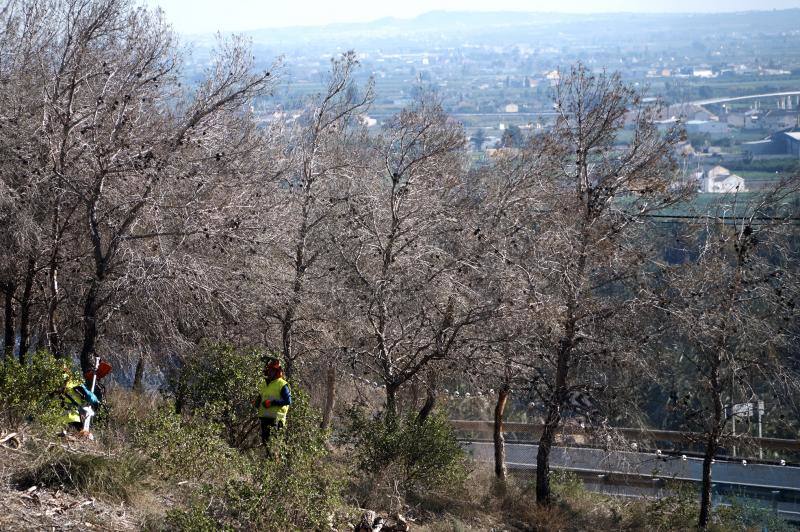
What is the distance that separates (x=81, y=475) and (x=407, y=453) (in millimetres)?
5245

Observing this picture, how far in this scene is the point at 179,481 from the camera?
9914 millimetres

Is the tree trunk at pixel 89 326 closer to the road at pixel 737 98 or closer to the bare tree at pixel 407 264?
the bare tree at pixel 407 264

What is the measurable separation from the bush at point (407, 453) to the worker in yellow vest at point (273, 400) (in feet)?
7.71

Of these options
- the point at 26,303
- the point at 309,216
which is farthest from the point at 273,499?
the point at 309,216

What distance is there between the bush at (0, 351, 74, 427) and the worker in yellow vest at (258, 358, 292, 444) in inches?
87.1

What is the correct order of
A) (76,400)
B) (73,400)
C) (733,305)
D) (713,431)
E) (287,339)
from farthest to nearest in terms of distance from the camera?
(287,339) < (713,431) < (733,305) < (76,400) < (73,400)

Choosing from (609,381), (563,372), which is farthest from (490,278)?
(609,381)

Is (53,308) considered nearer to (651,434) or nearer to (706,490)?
(706,490)

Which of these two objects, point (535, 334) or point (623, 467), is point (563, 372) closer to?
point (535, 334)

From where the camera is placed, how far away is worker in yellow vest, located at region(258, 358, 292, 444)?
11.2 m

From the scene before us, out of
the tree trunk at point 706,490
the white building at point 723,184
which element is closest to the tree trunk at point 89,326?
the tree trunk at point 706,490

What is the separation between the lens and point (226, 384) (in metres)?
11.9

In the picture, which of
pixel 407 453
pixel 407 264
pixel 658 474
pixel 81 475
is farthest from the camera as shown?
pixel 658 474

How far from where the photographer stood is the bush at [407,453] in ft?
43.7
